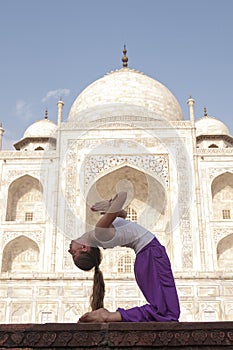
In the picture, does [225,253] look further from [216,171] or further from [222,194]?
[216,171]

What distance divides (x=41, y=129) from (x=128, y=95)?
475 centimetres

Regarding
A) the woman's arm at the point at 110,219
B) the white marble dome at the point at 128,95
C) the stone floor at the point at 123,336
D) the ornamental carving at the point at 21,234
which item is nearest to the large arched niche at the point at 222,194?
the white marble dome at the point at 128,95

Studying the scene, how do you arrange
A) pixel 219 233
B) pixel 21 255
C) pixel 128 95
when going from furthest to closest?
pixel 128 95 → pixel 21 255 → pixel 219 233

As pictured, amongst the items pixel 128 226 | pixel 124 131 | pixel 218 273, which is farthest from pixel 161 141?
pixel 128 226

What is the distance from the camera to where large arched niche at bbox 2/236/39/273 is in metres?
16.7

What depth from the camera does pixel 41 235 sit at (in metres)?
16.5

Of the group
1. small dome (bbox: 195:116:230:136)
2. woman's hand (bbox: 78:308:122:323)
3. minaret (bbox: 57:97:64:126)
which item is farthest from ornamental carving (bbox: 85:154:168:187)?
woman's hand (bbox: 78:308:122:323)

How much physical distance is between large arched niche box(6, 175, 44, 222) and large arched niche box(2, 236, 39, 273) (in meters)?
1.06

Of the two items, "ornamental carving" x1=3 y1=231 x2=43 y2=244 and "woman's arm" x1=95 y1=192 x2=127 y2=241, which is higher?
"ornamental carving" x1=3 y1=231 x2=43 y2=244

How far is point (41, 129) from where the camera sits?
75.0 feet

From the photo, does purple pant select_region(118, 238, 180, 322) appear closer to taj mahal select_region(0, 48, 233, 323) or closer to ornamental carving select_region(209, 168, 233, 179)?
taj mahal select_region(0, 48, 233, 323)

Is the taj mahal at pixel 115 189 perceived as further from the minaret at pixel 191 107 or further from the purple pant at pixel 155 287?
the purple pant at pixel 155 287

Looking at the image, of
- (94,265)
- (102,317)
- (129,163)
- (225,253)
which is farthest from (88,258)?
(225,253)

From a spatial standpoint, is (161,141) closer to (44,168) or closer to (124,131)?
(124,131)
